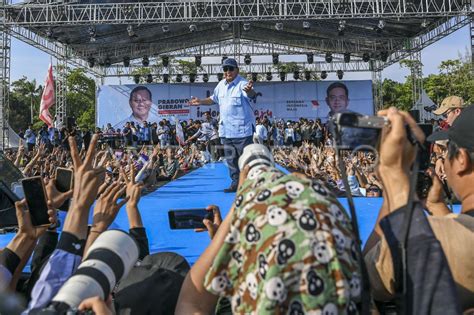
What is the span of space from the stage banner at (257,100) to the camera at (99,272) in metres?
25.1

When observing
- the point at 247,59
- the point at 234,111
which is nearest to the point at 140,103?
the point at 247,59

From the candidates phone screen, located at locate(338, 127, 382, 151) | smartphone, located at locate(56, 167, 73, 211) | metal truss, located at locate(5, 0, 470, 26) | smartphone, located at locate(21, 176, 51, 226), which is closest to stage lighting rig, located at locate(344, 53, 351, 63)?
metal truss, located at locate(5, 0, 470, 26)

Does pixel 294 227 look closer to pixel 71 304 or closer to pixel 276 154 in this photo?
pixel 71 304

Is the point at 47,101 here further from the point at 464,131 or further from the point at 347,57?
the point at 464,131

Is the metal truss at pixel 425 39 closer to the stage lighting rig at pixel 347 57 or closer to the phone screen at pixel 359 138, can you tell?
the stage lighting rig at pixel 347 57

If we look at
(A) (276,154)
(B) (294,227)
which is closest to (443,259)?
(B) (294,227)

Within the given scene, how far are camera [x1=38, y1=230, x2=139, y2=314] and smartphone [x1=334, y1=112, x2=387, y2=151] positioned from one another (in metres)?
0.65

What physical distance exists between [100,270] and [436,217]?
1.02 m

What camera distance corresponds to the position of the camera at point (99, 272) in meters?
1.02

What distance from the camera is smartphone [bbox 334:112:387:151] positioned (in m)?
1.15

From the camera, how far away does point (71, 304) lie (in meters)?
1.01

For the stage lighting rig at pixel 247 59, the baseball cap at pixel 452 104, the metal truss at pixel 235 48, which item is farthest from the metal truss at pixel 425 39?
the baseball cap at pixel 452 104

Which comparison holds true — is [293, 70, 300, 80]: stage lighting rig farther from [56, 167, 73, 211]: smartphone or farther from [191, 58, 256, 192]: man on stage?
[56, 167, 73, 211]: smartphone

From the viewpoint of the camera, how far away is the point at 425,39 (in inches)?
842
